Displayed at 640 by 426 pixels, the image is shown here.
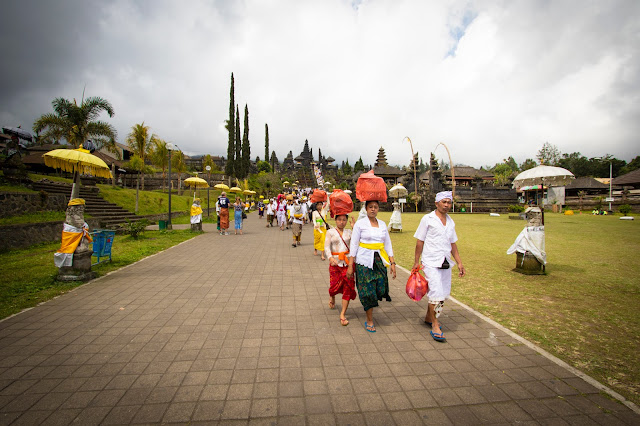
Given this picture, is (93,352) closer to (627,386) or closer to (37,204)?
(627,386)

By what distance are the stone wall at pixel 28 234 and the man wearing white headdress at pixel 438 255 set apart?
12.2 metres

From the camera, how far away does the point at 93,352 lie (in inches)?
131

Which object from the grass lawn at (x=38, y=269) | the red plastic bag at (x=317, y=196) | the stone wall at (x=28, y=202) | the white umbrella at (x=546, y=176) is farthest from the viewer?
the stone wall at (x=28, y=202)

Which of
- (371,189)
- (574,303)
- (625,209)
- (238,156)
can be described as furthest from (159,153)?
(625,209)

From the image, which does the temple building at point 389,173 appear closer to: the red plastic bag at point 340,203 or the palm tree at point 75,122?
the palm tree at point 75,122

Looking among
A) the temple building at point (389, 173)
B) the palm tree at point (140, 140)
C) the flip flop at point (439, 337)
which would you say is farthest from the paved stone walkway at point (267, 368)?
the temple building at point (389, 173)

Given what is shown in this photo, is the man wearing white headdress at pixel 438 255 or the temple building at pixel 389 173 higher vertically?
the temple building at pixel 389 173

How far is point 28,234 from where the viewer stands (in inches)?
377

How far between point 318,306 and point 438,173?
3965 cm

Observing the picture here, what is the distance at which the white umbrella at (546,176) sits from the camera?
8.52 meters

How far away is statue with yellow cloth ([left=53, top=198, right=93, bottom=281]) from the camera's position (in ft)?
19.0

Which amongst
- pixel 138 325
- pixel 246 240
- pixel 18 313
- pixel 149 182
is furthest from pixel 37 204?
pixel 149 182

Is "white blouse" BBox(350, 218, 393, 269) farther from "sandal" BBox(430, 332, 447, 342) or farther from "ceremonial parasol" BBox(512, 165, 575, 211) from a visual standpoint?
"ceremonial parasol" BBox(512, 165, 575, 211)

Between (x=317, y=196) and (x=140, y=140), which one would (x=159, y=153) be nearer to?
(x=140, y=140)
